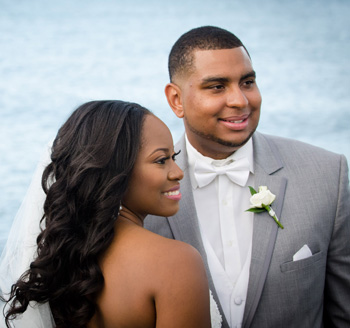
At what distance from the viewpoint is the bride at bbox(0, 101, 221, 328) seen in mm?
1882

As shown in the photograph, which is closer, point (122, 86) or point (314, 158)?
point (314, 158)

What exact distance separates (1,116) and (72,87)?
1.88 m

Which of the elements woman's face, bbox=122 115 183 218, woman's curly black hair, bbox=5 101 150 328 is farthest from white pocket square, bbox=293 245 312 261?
woman's curly black hair, bbox=5 101 150 328

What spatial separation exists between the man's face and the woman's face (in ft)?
2.24

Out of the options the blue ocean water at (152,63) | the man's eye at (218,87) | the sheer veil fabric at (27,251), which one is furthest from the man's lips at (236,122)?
the blue ocean water at (152,63)

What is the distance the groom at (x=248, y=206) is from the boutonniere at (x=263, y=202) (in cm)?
4

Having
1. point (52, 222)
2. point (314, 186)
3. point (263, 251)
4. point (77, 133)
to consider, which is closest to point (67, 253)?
point (52, 222)

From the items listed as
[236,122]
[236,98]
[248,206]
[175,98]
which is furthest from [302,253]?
[175,98]

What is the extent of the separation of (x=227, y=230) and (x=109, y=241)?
3.11 ft

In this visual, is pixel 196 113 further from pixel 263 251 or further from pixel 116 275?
pixel 116 275

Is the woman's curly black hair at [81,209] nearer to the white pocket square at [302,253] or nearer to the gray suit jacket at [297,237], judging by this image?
the gray suit jacket at [297,237]

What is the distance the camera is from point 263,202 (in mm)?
2693

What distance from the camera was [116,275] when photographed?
1921 millimetres

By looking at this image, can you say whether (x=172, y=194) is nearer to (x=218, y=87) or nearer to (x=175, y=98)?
(x=218, y=87)
